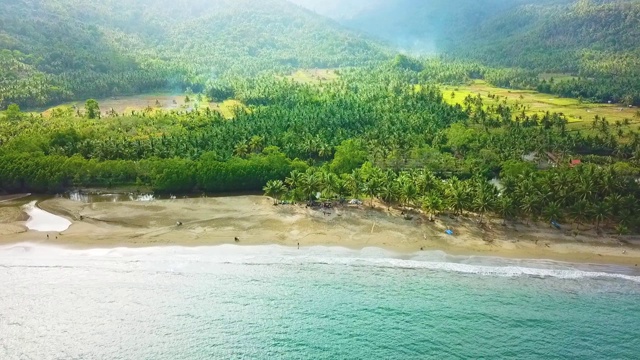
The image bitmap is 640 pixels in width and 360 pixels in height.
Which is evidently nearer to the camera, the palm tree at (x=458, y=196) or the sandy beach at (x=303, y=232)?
the sandy beach at (x=303, y=232)

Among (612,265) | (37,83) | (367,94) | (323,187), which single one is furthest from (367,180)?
(37,83)

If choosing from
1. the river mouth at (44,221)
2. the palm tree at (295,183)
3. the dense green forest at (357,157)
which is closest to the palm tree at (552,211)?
the dense green forest at (357,157)

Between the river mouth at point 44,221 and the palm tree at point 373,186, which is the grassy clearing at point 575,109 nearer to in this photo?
the palm tree at point 373,186

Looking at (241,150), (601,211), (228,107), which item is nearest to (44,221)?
(241,150)

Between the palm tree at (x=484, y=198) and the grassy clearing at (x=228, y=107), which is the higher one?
the grassy clearing at (x=228, y=107)

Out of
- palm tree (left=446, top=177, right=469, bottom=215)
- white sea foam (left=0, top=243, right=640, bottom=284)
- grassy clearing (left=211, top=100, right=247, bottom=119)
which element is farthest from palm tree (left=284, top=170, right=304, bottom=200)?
grassy clearing (left=211, top=100, right=247, bottom=119)

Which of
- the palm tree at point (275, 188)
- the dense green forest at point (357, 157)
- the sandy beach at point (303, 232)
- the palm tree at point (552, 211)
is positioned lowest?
the sandy beach at point (303, 232)

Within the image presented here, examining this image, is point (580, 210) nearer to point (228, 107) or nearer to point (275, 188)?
point (275, 188)

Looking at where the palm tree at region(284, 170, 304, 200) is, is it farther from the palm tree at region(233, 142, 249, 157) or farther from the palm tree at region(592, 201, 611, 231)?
the palm tree at region(592, 201, 611, 231)
